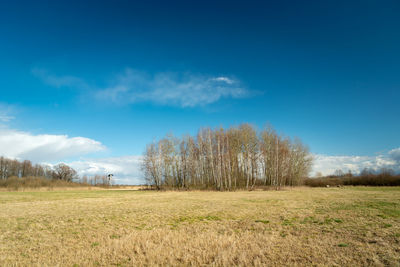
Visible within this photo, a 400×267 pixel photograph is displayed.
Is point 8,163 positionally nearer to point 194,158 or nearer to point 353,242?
point 194,158

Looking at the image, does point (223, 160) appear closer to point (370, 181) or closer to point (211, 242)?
point (211, 242)

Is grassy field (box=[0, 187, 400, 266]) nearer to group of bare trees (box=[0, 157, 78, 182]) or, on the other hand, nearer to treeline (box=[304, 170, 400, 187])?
treeline (box=[304, 170, 400, 187])

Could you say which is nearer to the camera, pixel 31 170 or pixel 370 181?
pixel 370 181

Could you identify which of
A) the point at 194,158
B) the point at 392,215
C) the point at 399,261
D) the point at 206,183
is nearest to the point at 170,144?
the point at 194,158

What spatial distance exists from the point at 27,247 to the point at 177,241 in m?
5.74

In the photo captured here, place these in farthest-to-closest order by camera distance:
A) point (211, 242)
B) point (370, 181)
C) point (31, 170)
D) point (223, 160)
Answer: point (31, 170) → point (370, 181) → point (223, 160) → point (211, 242)


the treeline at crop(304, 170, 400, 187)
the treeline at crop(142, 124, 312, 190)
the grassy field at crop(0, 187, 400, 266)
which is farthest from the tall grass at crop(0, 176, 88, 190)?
the treeline at crop(304, 170, 400, 187)

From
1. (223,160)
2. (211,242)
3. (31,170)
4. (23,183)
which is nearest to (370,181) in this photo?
(223,160)

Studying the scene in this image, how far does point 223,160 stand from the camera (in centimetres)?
4716

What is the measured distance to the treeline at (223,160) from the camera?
48500 mm

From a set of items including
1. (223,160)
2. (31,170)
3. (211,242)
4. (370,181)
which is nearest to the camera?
(211,242)

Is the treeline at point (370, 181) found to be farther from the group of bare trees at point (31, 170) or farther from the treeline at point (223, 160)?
the group of bare trees at point (31, 170)

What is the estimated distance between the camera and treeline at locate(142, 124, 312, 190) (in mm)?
48500

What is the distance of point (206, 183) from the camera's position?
52875mm
